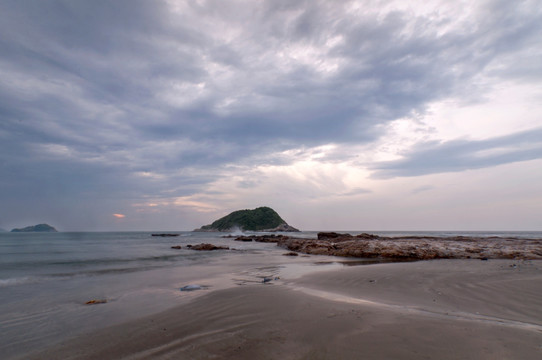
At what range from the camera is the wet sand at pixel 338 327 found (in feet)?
12.3

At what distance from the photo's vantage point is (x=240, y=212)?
174 m

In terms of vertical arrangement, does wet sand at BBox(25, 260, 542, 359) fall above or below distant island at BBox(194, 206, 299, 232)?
below

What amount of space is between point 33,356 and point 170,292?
14.9 ft

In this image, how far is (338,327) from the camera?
458cm

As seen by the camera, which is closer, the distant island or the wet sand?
the wet sand

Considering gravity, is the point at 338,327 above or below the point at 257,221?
below

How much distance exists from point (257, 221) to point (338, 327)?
515 feet

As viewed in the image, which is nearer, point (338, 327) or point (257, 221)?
point (338, 327)

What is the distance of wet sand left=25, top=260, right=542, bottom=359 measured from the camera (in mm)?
3744

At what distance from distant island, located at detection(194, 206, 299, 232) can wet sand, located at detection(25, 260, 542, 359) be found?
143 meters

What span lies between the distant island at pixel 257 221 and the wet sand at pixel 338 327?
468ft

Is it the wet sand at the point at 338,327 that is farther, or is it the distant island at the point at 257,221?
the distant island at the point at 257,221

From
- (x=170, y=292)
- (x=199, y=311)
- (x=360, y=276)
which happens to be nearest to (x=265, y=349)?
(x=199, y=311)

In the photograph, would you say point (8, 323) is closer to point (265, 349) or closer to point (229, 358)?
point (229, 358)
